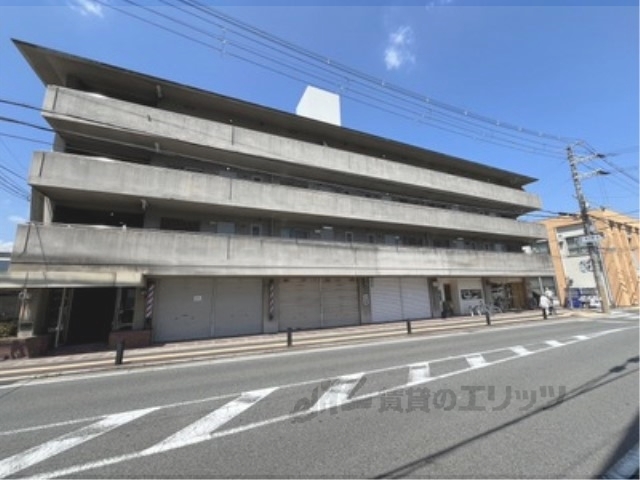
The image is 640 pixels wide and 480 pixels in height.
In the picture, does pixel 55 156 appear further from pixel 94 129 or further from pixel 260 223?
pixel 260 223

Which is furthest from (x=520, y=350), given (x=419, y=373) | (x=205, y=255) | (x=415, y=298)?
(x=415, y=298)

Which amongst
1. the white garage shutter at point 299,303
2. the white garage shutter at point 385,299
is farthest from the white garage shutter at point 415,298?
the white garage shutter at point 299,303

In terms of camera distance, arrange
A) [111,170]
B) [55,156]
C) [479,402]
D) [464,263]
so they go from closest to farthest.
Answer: [479,402] → [55,156] → [111,170] → [464,263]

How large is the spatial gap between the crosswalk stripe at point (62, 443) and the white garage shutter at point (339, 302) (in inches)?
621

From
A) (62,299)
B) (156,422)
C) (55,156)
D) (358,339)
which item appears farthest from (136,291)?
(156,422)

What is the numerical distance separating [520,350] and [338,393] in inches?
294

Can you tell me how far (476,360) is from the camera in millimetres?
9602

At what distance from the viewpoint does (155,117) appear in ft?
56.5

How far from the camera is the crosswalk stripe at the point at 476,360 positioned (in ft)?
29.5

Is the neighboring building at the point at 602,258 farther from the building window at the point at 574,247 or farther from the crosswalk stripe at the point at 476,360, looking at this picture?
the crosswalk stripe at the point at 476,360

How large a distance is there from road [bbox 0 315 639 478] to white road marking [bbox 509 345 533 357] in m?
0.79

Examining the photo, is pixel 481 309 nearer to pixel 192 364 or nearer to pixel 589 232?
pixel 589 232

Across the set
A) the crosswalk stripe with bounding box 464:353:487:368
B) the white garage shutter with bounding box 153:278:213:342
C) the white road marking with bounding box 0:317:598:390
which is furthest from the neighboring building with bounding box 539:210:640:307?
the white garage shutter with bounding box 153:278:213:342

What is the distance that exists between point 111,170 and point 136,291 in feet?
18.7
